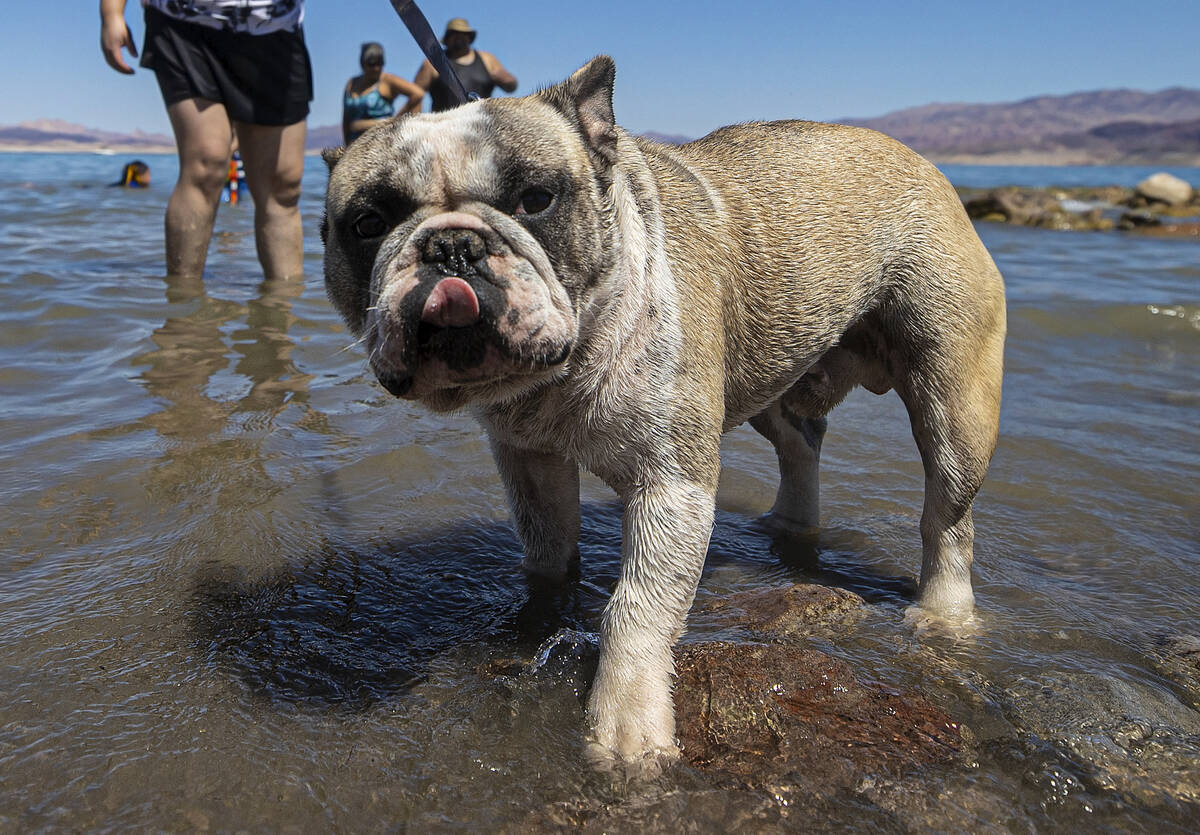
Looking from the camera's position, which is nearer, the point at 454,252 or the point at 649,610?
the point at 454,252

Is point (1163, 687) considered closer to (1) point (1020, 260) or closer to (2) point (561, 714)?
(2) point (561, 714)

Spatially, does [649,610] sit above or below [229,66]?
below

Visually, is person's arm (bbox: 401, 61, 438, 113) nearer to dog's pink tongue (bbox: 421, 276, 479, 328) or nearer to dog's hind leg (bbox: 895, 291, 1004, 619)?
dog's hind leg (bbox: 895, 291, 1004, 619)

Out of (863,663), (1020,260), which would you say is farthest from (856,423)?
(1020,260)

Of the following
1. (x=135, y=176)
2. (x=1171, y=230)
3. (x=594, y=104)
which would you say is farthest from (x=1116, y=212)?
(x=594, y=104)

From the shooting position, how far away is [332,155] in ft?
10.9

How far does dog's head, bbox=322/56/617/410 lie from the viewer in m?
2.60

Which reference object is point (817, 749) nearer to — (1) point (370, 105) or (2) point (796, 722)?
(2) point (796, 722)

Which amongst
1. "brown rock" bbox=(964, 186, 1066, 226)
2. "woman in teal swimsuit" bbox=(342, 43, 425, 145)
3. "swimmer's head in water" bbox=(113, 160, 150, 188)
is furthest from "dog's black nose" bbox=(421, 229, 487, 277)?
"swimmer's head in water" bbox=(113, 160, 150, 188)

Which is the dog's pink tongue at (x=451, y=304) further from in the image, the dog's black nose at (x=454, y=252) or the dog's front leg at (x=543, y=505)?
the dog's front leg at (x=543, y=505)

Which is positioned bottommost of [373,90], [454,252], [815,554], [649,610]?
[815,554]

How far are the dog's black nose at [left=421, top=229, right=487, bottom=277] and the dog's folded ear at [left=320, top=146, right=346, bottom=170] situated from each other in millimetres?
921

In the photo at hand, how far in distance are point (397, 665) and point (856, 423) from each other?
4.34 metres

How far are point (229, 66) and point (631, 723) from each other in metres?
6.36
